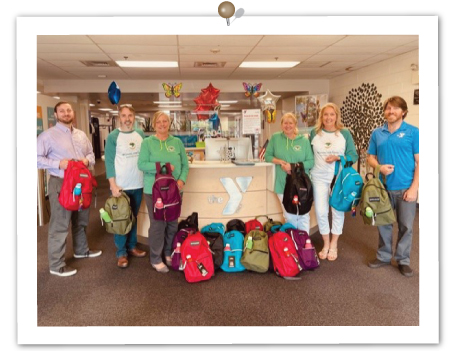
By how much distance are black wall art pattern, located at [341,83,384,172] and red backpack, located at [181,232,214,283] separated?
4.59m

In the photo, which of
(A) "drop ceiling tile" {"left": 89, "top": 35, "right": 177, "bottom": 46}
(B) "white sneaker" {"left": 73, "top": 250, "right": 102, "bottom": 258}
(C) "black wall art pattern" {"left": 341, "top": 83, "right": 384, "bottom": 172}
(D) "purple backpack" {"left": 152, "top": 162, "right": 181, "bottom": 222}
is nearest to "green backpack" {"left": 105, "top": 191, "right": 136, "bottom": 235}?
(D) "purple backpack" {"left": 152, "top": 162, "right": 181, "bottom": 222}

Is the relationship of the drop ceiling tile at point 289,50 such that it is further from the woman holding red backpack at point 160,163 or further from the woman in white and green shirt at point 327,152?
the woman holding red backpack at point 160,163

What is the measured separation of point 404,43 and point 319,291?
4.23 m

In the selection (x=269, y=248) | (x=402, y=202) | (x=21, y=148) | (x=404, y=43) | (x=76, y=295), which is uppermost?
(x=404, y=43)

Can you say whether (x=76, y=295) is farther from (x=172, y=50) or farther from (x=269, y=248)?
(x=172, y=50)

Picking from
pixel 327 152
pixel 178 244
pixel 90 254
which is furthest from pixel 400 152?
pixel 90 254

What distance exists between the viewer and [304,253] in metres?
3.10

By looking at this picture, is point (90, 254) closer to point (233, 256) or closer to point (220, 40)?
point (233, 256)

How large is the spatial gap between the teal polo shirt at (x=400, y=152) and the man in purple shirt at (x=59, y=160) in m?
2.62

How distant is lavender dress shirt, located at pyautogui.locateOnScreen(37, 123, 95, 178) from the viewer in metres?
2.95

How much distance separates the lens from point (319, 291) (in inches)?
110

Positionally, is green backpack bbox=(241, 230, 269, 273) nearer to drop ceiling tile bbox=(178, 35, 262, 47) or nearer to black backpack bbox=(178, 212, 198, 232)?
black backpack bbox=(178, 212, 198, 232)

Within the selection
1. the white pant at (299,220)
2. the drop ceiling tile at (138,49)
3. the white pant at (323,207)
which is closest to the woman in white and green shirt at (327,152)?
the white pant at (323,207)
